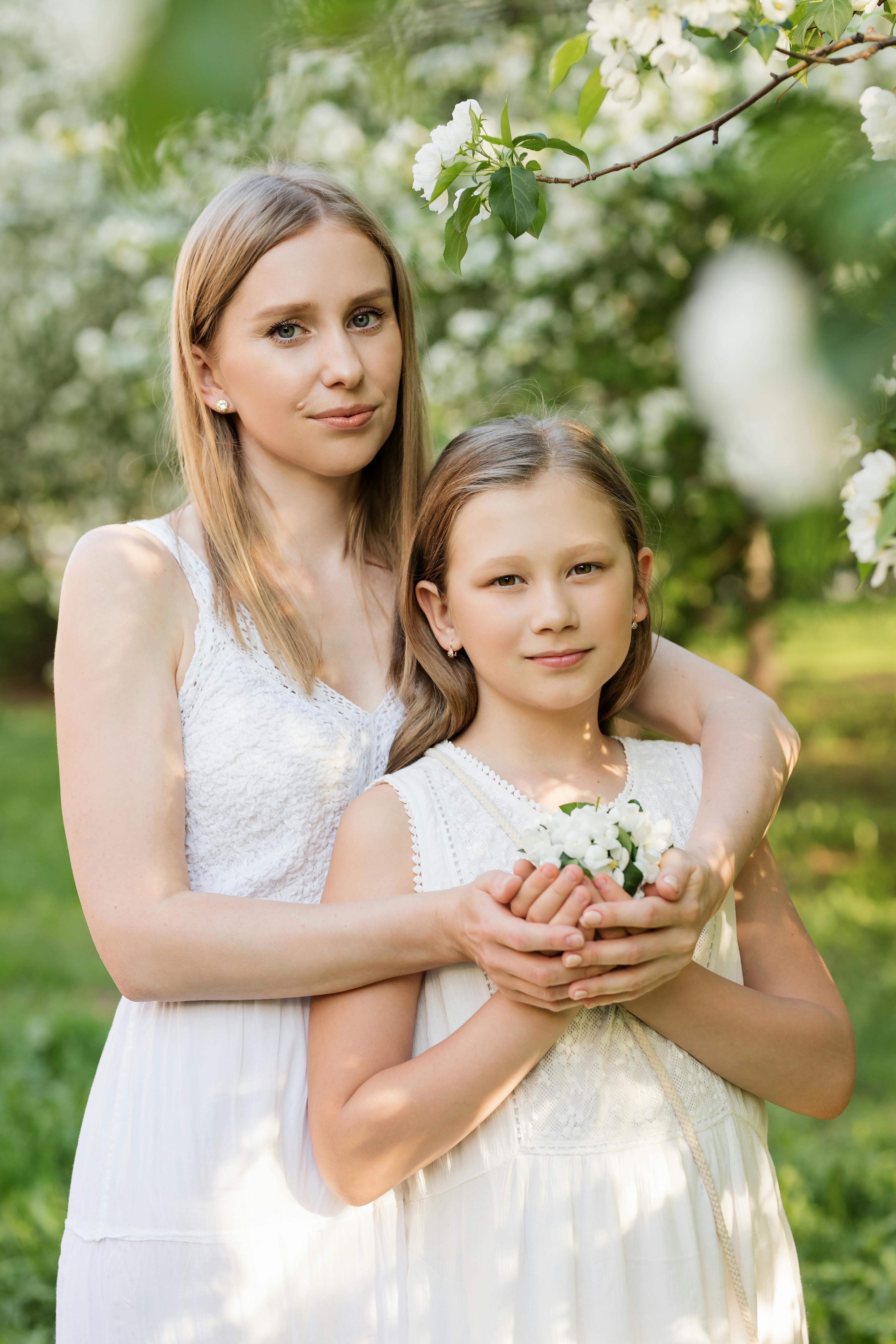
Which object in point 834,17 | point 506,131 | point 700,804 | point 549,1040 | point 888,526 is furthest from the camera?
point 700,804

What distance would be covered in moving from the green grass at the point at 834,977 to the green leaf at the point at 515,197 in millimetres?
3449

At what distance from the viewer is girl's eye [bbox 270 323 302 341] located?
2.07 m

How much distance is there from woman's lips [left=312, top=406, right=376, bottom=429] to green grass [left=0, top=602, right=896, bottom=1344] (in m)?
→ 3.09

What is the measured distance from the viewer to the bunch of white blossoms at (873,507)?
1.00 metres

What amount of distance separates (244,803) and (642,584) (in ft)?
2.50

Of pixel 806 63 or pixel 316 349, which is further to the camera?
pixel 316 349

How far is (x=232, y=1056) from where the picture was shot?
6.36ft

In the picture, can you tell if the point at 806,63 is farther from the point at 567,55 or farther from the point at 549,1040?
the point at 549,1040

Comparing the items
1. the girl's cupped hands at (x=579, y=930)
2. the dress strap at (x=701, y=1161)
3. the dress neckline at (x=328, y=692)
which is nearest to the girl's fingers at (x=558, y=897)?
the girl's cupped hands at (x=579, y=930)

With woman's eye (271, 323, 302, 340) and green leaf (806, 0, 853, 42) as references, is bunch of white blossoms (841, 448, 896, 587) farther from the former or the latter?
woman's eye (271, 323, 302, 340)

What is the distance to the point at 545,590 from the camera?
190 centimetres

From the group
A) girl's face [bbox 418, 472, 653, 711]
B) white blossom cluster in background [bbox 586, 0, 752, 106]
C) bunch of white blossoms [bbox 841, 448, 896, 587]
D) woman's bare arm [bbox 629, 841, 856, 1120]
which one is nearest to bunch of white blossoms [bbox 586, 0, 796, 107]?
white blossom cluster in background [bbox 586, 0, 752, 106]

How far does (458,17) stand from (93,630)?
1192 millimetres

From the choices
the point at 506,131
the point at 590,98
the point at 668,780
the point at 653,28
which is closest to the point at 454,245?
the point at 506,131
